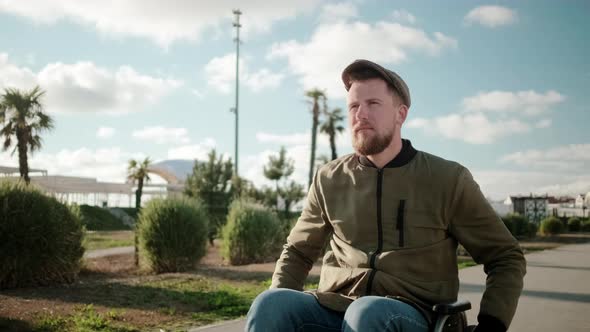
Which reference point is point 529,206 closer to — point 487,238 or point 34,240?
point 34,240

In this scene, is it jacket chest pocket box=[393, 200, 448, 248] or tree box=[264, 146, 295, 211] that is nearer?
jacket chest pocket box=[393, 200, 448, 248]

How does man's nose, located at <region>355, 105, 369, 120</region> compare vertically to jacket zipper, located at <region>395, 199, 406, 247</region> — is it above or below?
above

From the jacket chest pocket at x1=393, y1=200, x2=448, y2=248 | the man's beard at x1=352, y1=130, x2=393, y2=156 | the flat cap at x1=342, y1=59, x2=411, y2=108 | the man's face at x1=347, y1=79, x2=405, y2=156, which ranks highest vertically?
the flat cap at x1=342, y1=59, x2=411, y2=108

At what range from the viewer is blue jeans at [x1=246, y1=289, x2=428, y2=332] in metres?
2.12

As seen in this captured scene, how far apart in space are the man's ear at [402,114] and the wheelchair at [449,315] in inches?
36.1

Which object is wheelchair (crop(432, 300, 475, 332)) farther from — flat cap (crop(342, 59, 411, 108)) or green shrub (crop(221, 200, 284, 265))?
green shrub (crop(221, 200, 284, 265))

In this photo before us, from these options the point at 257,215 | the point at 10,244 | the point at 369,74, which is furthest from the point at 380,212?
the point at 257,215

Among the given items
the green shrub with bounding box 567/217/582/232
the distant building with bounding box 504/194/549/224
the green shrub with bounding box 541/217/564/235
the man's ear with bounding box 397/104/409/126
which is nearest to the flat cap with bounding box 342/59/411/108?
the man's ear with bounding box 397/104/409/126

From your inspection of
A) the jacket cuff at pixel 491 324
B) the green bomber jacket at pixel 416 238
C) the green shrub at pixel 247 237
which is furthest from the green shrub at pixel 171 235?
the jacket cuff at pixel 491 324

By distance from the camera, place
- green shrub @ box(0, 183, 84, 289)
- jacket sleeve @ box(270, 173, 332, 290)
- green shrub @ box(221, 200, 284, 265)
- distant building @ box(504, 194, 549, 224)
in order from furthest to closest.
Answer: distant building @ box(504, 194, 549, 224), green shrub @ box(221, 200, 284, 265), green shrub @ box(0, 183, 84, 289), jacket sleeve @ box(270, 173, 332, 290)

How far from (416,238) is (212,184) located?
21.5m

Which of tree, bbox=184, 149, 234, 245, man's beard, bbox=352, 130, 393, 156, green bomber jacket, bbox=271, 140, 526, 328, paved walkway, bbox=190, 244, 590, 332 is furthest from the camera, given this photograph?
tree, bbox=184, 149, 234, 245

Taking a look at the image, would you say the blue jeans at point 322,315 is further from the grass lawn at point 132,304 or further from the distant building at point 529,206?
the distant building at point 529,206

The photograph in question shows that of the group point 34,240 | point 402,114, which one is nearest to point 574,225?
point 34,240
